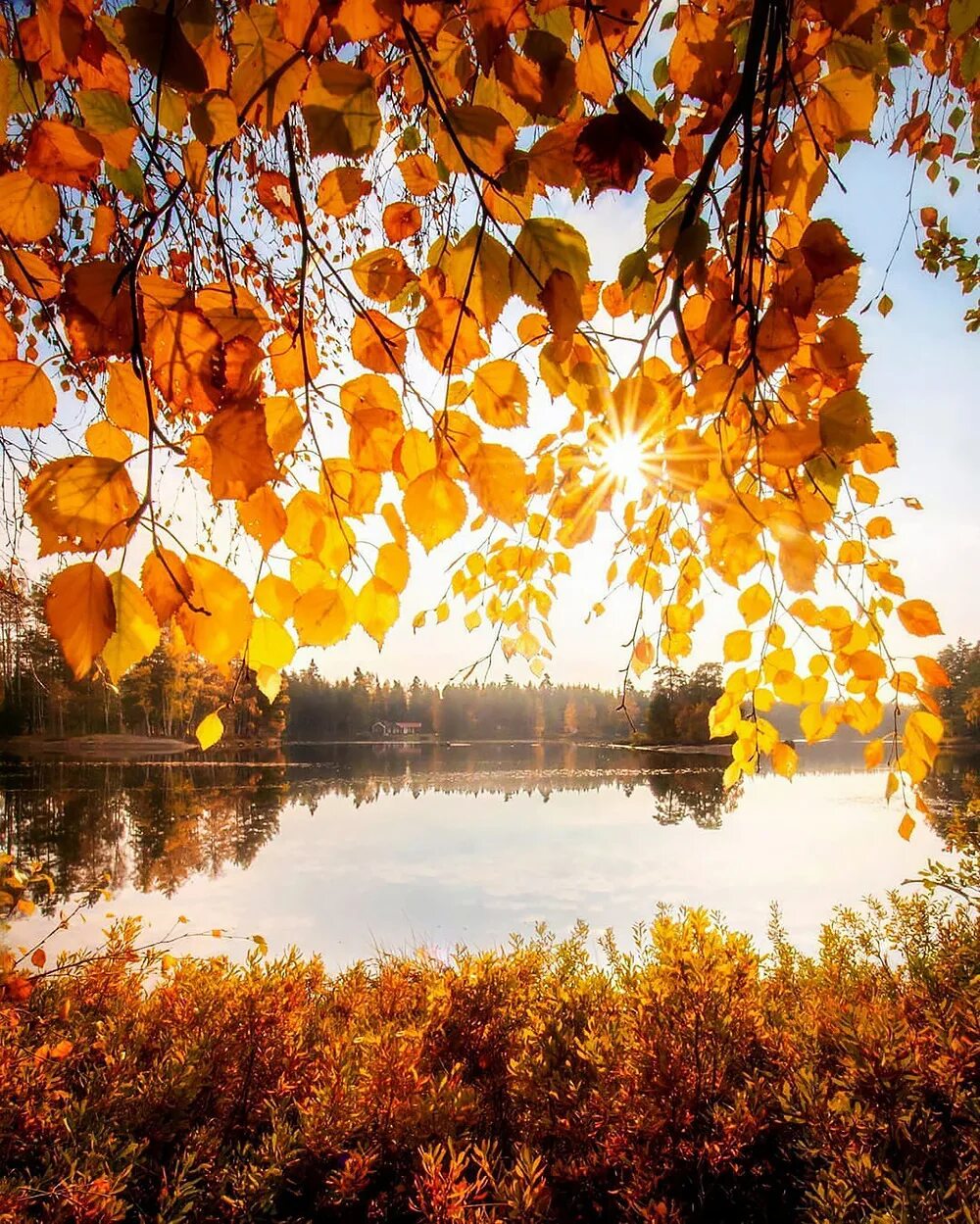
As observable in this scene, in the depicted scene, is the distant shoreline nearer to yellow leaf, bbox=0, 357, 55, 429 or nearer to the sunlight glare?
the sunlight glare

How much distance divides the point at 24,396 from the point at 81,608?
0.18 metres

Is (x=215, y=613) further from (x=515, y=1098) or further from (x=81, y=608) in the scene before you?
(x=515, y=1098)

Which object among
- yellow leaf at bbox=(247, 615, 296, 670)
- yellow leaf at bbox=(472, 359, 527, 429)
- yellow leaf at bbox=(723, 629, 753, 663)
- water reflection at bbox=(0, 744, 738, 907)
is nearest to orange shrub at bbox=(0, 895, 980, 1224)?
yellow leaf at bbox=(723, 629, 753, 663)

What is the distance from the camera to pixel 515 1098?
207 cm

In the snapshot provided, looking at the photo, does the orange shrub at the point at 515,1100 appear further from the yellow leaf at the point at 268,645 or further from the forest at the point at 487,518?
the yellow leaf at the point at 268,645

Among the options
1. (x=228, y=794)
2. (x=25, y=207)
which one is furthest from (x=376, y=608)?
(x=228, y=794)

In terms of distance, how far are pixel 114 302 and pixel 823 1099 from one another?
7.69 ft

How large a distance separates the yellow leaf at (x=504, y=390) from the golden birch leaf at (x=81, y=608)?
0.37m

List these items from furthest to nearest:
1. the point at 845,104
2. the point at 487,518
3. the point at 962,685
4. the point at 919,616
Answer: the point at 962,685 → the point at 487,518 → the point at 919,616 → the point at 845,104

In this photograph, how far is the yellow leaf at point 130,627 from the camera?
0.39 meters

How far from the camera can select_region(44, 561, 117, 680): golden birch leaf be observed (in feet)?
1.18

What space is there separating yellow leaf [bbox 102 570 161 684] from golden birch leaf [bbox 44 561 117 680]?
0.02 m

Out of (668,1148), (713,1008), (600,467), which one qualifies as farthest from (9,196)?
(713,1008)

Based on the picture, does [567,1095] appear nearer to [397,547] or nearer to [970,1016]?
[970,1016]
